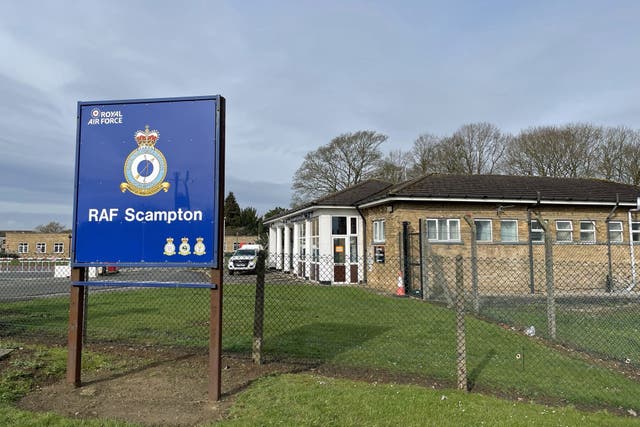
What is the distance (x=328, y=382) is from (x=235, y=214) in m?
80.2

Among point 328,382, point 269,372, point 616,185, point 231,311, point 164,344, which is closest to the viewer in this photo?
point 328,382

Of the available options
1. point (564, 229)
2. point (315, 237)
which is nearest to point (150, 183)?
point (315, 237)

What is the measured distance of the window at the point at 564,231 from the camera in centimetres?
1869

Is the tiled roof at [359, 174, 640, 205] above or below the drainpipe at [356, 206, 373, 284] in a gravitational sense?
above

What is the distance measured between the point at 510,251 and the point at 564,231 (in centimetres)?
298

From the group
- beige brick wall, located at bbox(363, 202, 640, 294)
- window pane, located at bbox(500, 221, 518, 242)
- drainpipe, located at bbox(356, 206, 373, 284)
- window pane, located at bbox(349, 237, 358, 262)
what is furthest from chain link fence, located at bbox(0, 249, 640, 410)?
window pane, located at bbox(349, 237, 358, 262)

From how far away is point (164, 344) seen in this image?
273 inches

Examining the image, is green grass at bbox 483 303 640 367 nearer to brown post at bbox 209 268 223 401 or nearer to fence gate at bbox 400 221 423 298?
fence gate at bbox 400 221 423 298

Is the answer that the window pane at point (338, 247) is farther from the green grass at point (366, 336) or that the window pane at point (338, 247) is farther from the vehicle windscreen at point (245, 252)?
the vehicle windscreen at point (245, 252)

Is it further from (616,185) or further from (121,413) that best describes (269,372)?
(616,185)

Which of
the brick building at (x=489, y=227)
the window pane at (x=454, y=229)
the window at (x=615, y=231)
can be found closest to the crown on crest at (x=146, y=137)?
the brick building at (x=489, y=227)

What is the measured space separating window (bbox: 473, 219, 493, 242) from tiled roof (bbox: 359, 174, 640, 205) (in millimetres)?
1005

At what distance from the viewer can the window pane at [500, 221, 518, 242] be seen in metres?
18.1

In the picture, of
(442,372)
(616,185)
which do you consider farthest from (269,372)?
(616,185)
